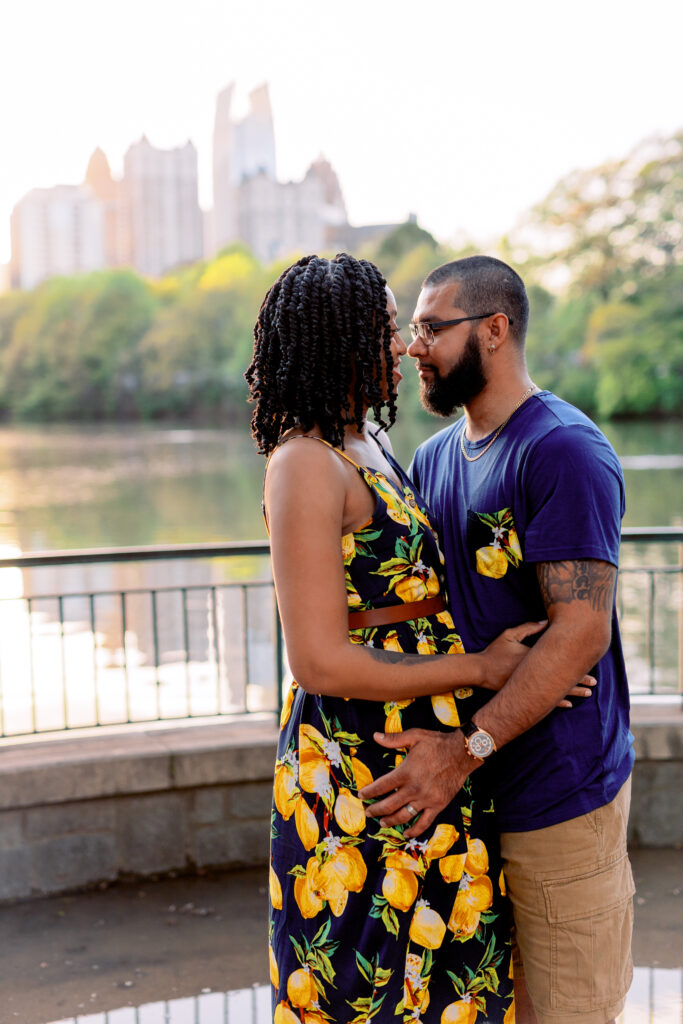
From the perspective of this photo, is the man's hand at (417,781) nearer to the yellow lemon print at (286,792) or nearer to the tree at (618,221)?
the yellow lemon print at (286,792)

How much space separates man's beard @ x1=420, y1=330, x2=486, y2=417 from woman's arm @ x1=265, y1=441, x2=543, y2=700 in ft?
1.73

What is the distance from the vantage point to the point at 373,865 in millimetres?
1895

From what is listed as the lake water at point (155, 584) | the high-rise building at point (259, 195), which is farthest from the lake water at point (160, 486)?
the high-rise building at point (259, 195)

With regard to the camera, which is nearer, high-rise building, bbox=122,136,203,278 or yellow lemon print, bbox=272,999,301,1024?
yellow lemon print, bbox=272,999,301,1024

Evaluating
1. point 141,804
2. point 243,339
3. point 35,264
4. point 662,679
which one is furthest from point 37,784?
point 35,264

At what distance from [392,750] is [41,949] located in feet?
6.96

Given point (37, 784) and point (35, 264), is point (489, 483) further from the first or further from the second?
point (35, 264)

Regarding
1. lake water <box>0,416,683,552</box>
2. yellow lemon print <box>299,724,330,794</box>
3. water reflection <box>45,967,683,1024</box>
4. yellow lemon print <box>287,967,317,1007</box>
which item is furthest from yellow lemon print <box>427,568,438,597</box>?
lake water <box>0,416,683,552</box>

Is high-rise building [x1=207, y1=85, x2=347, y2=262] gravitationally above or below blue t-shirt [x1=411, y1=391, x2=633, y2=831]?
above

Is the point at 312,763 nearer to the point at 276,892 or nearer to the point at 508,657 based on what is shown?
the point at 276,892

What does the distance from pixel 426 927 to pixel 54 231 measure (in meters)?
169

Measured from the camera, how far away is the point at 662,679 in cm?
927

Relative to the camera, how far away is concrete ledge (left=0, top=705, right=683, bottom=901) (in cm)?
374

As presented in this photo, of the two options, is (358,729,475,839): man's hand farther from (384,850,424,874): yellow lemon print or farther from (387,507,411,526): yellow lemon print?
(387,507,411,526): yellow lemon print
